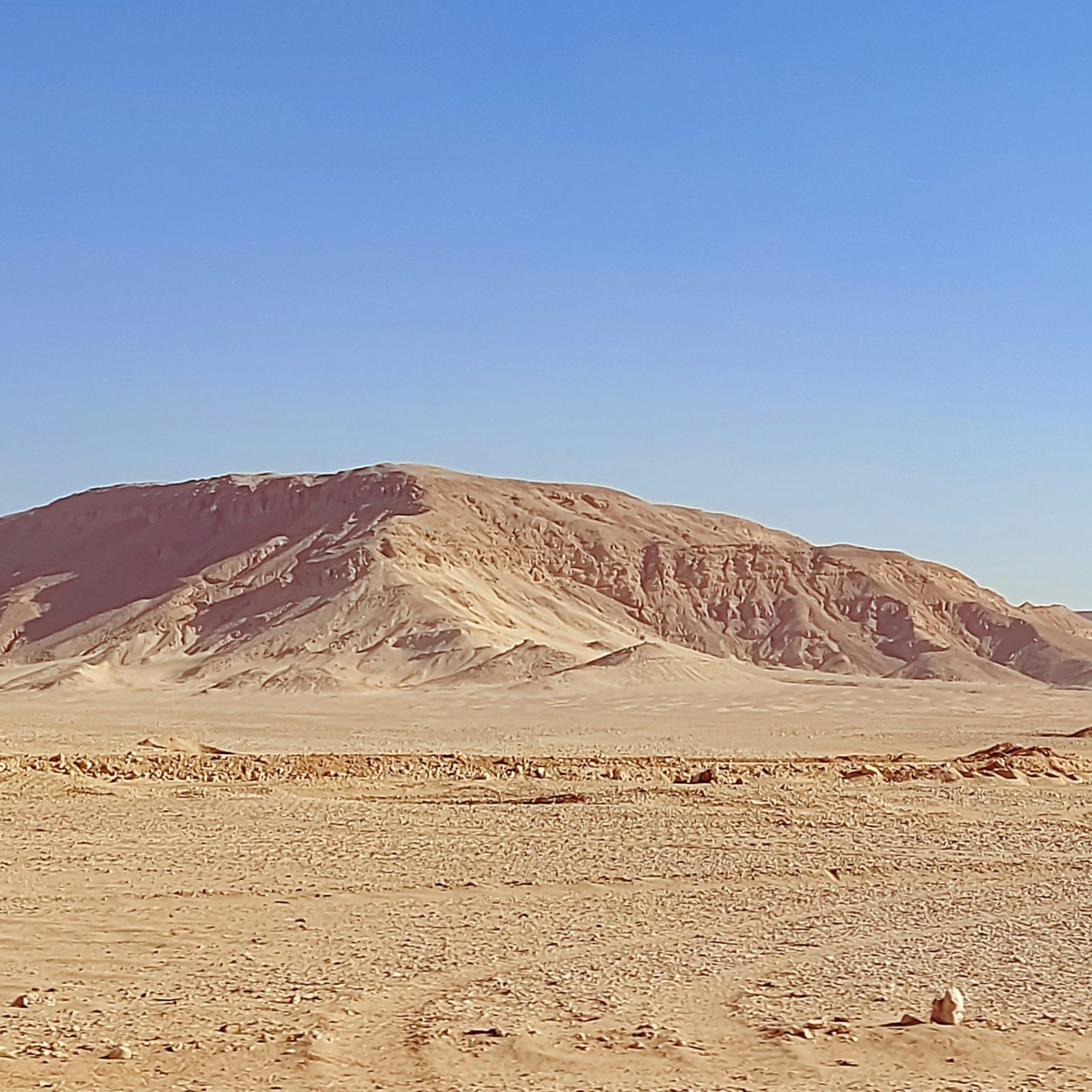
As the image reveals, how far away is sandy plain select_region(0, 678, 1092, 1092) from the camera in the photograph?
25.3 ft

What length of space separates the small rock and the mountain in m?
58.3

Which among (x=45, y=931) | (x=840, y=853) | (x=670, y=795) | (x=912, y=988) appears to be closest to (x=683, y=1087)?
(x=912, y=988)

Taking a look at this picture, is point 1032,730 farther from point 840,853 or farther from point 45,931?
point 45,931

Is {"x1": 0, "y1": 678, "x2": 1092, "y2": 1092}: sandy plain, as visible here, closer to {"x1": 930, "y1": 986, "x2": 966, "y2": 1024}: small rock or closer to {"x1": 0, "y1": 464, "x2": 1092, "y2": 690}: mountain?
{"x1": 930, "y1": 986, "x2": 966, "y2": 1024}: small rock

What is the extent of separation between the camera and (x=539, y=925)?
11.7 meters

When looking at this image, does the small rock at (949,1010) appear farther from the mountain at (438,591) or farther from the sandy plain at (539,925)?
the mountain at (438,591)

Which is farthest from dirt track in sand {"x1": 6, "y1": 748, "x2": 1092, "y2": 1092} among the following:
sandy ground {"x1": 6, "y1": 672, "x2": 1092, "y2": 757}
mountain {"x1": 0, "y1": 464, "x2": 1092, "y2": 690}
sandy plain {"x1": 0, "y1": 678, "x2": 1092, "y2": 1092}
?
mountain {"x1": 0, "y1": 464, "x2": 1092, "y2": 690}

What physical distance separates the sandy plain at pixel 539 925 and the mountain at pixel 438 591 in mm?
44989

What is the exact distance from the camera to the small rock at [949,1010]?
826cm

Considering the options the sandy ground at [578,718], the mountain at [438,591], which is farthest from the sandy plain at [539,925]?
the mountain at [438,591]

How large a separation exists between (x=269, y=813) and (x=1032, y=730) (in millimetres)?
30272

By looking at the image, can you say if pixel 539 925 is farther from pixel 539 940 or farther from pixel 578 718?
pixel 578 718

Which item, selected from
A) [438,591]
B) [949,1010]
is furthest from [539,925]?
[438,591]

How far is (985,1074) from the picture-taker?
7.38m
